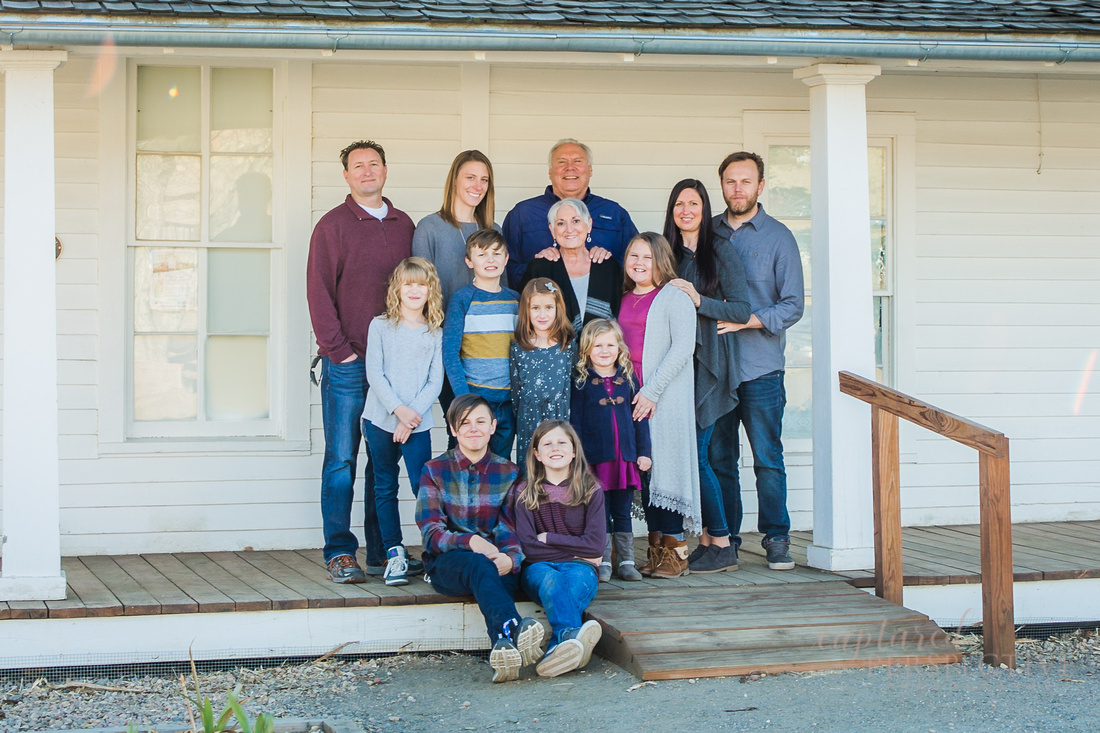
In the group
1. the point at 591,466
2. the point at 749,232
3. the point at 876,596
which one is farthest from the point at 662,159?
the point at 876,596

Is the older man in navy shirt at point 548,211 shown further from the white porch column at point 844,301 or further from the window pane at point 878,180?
the window pane at point 878,180

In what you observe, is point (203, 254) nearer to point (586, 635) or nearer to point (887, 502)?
point (586, 635)

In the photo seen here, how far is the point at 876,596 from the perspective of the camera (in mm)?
5340

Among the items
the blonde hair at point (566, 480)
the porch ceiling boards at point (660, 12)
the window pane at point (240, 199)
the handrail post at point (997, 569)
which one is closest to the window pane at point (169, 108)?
the window pane at point (240, 199)

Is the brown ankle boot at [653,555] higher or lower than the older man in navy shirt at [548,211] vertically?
lower

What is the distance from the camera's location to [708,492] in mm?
5488

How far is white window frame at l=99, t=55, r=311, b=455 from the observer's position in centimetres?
612

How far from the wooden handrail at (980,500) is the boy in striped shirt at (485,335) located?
1612mm

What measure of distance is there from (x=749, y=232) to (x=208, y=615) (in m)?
2.91

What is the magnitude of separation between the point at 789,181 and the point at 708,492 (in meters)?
2.24

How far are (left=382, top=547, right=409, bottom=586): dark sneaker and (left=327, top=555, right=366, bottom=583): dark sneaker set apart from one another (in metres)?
0.16

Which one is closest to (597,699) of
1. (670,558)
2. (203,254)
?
(670,558)

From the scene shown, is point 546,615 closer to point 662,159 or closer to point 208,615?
point 208,615

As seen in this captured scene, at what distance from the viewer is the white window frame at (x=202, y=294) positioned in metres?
6.12
